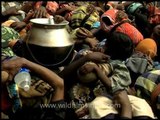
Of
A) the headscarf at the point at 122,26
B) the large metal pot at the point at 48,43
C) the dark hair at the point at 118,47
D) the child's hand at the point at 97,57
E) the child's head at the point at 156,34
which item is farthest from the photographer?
the child's head at the point at 156,34

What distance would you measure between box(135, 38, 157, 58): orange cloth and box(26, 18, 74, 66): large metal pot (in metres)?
0.84

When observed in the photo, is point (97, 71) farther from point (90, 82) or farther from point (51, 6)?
point (51, 6)

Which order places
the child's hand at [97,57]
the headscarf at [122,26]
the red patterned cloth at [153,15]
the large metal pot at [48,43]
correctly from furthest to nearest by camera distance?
the red patterned cloth at [153,15] → the headscarf at [122,26] → the child's hand at [97,57] → the large metal pot at [48,43]

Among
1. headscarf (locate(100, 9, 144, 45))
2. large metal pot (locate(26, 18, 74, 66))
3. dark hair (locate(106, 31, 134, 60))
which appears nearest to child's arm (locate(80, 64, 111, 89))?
large metal pot (locate(26, 18, 74, 66))

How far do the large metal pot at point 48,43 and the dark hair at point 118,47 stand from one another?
420 millimetres

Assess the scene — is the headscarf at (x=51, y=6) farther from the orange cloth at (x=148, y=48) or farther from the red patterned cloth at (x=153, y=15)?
the orange cloth at (x=148, y=48)

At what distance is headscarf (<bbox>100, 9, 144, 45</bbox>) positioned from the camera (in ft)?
10.6

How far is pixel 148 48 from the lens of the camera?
304cm

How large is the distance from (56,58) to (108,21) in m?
1.43

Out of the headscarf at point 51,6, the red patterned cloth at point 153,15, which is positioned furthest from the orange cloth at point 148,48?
the headscarf at point 51,6

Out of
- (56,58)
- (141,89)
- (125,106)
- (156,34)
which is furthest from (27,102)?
(156,34)

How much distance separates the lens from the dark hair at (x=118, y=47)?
2730 mm

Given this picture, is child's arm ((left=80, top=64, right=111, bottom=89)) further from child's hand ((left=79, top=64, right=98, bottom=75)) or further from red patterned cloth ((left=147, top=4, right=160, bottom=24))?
red patterned cloth ((left=147, top=4, right=160, bottom=24))

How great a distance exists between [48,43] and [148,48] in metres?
1.00
